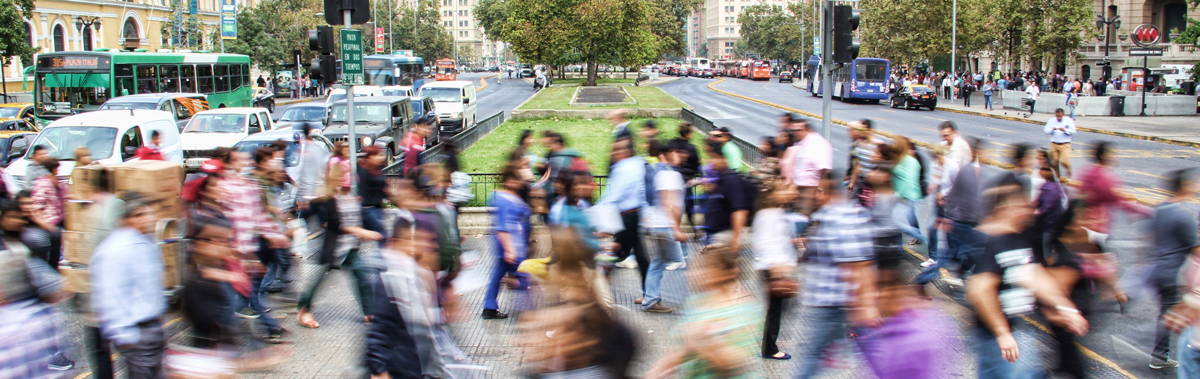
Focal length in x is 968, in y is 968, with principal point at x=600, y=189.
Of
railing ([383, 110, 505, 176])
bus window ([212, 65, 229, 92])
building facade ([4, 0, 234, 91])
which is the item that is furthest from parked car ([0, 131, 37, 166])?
building facade ([4, 0, 234, 91])

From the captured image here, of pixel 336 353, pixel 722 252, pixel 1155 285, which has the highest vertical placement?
pixel 722 252

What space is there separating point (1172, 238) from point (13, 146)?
1893cm

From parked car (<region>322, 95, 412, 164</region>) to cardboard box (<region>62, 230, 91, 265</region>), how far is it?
1108cm

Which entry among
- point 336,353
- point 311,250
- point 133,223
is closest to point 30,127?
point 311,250

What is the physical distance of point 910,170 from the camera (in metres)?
10.2

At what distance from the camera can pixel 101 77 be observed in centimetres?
2812

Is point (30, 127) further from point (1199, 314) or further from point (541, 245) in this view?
point (1199, 314)

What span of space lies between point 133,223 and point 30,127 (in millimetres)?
20751

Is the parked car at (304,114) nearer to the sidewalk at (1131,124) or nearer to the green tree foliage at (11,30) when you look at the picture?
the green tree foliage at (11,30)

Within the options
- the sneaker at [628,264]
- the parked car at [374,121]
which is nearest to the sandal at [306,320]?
the sneaker at [628,264]

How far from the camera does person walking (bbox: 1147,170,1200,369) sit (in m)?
6.76

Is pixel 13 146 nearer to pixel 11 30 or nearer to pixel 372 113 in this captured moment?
pixel 372 113

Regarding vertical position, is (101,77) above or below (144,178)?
above

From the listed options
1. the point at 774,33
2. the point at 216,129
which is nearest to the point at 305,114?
the point at 216,129
